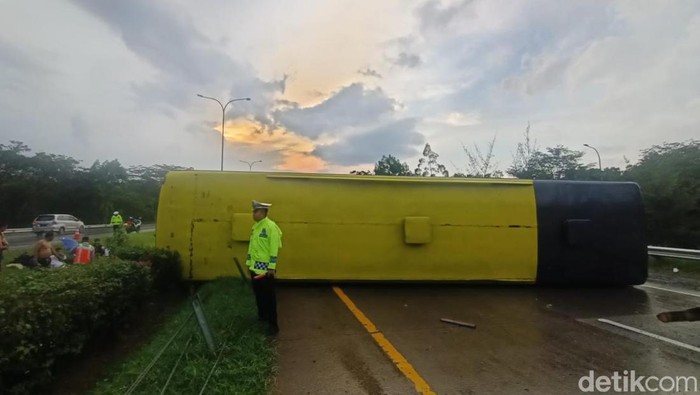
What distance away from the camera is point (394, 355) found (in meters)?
5.20

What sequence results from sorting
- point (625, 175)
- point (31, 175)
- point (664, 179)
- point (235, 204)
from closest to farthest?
point (235, 204) → point (664, 179) → point (625, 175) → point (31, 175)

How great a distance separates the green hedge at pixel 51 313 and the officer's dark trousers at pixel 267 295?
179cm

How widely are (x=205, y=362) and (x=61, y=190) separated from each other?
57606mm

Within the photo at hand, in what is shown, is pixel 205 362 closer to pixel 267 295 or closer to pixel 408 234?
pixel 267 295

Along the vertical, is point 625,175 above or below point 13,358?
above

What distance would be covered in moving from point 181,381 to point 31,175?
55570 mm

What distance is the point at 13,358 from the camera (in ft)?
12.5

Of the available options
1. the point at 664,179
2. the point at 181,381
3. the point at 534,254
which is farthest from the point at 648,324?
the point at 664,179

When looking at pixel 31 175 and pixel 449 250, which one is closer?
pixel 449 250

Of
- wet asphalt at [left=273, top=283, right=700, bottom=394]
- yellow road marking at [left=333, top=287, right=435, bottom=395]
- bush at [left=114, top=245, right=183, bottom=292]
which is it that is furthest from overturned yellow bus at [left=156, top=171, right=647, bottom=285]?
yellow road marking at [left=333, top=287, right=435, bottom=395]

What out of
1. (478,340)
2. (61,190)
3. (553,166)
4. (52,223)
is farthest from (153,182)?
(478,340)

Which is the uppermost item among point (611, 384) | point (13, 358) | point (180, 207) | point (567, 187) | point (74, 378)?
point (567, 187)

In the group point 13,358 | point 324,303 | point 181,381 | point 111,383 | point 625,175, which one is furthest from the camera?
point 625,175

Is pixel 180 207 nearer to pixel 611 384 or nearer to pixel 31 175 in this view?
pixel 611 384
